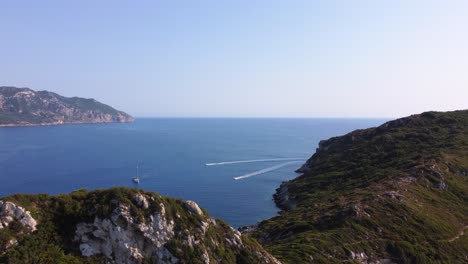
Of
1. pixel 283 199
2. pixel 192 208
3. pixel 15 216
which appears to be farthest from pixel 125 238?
pixel 283 199

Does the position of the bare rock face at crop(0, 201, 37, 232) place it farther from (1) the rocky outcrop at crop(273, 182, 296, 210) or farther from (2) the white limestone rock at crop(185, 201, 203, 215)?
(1) the rocky outcrop at crop(273, 182, 296, 210)

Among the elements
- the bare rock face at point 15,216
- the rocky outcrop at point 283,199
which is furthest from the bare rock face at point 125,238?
the rocky outcrop at point 283,199

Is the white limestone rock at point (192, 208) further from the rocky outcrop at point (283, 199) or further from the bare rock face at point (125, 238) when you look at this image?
the rocky outcrop at point (283, 199)

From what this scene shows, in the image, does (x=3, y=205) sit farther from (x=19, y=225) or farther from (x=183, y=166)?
(x=183, y=166)

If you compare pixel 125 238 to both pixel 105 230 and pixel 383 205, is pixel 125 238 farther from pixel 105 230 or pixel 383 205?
pixel 383 205

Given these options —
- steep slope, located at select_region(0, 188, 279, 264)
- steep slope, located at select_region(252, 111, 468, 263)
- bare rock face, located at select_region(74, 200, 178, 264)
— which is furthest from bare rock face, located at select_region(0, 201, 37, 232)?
steep slope, located at select_region(252, 111, 468, 263)

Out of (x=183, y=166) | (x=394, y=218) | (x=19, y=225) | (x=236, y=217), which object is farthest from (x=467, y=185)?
(x=183, y=166)
